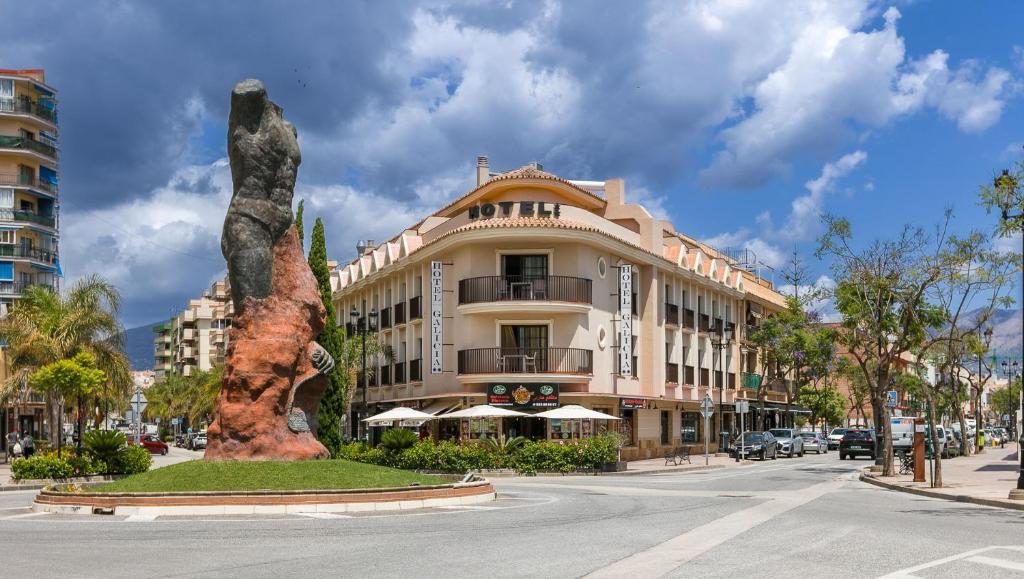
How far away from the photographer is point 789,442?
56906 millimetres

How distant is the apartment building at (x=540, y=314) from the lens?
147 feet

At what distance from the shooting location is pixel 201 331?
134000mm

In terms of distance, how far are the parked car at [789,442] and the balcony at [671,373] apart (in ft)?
21.7

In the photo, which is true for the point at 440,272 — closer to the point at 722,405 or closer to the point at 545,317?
the point at 545,317

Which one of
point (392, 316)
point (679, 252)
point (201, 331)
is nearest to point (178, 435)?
point (201, 331)

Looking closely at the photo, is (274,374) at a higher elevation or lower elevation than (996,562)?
higher

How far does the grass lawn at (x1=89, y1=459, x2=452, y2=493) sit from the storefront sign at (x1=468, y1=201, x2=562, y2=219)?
82.4 feet

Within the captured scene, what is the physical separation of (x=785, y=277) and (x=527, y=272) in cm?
2108

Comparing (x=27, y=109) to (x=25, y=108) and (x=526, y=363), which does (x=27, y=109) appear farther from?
(x=526, y=363)

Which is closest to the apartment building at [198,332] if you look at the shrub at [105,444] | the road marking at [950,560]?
the shrub at [105,444]

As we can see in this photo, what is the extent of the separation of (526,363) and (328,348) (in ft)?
26.9

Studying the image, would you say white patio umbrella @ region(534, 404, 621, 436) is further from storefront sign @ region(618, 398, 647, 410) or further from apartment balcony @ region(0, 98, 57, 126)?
apartment balcony @ region(0, 98, 57, 126)

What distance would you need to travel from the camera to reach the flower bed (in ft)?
114

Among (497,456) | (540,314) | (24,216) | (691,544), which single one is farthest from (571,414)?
(24,216)
